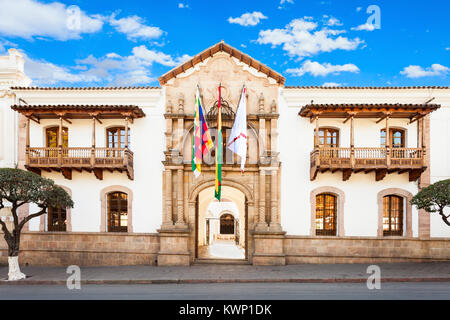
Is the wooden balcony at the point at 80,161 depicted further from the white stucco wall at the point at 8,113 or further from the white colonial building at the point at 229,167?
the white stucco wall at the point at 8,113

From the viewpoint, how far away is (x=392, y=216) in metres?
15.3

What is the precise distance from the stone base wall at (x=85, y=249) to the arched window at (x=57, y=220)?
0.39m

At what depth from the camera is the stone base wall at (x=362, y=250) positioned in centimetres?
1491

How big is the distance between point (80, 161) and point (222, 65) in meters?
8.56

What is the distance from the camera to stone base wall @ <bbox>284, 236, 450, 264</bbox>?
1491cm

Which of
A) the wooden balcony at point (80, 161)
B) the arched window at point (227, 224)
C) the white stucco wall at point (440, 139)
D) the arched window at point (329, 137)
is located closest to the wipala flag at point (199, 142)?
the wooden balcony at point (80, 161)

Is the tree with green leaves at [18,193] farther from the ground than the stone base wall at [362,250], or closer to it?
farther from the ground

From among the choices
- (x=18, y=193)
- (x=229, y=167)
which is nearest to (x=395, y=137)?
(x=229, y=167)

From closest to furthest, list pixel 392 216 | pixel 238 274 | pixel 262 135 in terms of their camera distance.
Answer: pixel 238 274
pixel 262 135
pixel 392 216

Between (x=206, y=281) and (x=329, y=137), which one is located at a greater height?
(x=329, y=137)

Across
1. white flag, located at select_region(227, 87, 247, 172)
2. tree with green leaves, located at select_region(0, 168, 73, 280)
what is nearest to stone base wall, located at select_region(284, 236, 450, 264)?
white flag, located at select_region(227, 87, 247, 172)

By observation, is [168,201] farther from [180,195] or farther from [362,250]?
[362,250]
